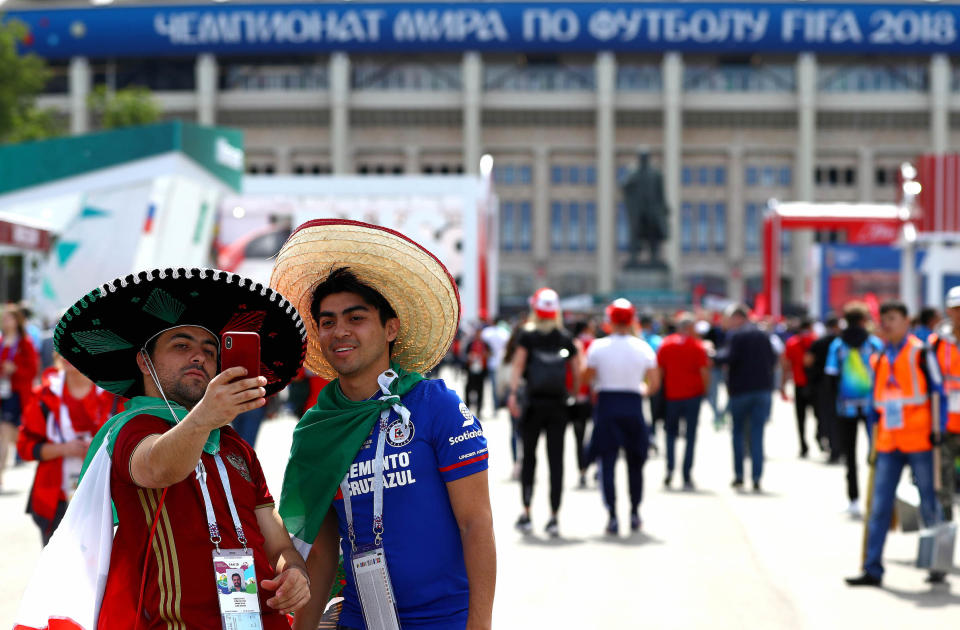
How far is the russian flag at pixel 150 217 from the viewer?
80.6 feet

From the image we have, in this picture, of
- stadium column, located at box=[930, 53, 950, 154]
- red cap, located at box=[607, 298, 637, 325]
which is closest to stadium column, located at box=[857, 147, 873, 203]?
stadium column, located at box=[930, 53, 950, 154]

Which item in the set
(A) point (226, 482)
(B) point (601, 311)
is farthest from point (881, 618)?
(B) point (601, 311)

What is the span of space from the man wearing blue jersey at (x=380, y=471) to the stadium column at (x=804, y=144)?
70653mm

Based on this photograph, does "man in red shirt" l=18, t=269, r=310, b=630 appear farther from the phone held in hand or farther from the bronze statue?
the bronze statue

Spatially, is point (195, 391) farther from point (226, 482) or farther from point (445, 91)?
point (445, 91)

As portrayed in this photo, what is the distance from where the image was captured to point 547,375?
9.55 metres

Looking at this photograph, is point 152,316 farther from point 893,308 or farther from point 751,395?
point 751,395

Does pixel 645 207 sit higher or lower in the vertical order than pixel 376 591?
higher

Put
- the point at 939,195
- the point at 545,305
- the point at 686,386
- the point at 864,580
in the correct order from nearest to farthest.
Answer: the point at 864,580 < the point at 545,305 < the point at 686,386 < the point at 939,195

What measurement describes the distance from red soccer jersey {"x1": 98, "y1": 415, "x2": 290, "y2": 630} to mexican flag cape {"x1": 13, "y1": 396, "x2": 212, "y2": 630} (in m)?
0.03

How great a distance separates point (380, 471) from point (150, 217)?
22.7 meters

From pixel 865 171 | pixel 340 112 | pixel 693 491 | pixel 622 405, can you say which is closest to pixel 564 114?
pixel 340 112

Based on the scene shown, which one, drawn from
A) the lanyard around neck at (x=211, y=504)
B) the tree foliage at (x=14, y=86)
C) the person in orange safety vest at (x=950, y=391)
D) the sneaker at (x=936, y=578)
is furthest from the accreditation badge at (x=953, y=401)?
the tree foliage at (x=14, y=86)

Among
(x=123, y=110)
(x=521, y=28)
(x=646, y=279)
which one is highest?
(x=521, y=28)
